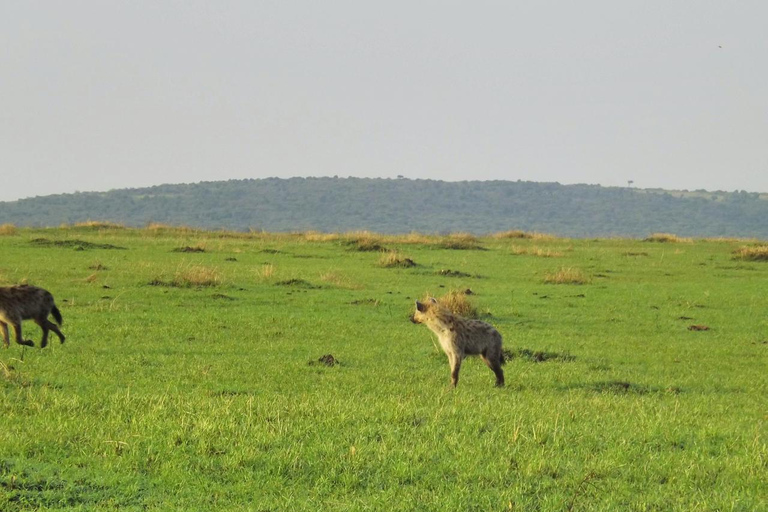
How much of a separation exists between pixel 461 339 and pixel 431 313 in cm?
66

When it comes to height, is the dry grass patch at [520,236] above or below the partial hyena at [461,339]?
above

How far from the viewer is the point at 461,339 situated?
531 inches

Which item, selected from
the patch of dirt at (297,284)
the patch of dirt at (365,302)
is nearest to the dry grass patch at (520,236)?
the patch of dirt at (297,284)

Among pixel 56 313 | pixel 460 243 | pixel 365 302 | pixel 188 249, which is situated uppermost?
pixel 460 243

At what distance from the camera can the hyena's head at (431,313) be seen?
541 inches

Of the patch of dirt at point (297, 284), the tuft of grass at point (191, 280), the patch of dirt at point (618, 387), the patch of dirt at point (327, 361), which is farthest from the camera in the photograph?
the patch of dirt at point (297, 284)

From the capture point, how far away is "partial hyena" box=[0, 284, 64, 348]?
49.2 ft

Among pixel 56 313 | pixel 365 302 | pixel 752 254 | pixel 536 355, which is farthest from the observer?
pixel 752 254

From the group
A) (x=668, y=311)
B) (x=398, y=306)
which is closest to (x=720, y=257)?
(x=668, y=311)

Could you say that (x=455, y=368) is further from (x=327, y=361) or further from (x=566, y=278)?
(x=566, y=278)

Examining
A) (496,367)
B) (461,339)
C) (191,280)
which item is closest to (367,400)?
(461,339)

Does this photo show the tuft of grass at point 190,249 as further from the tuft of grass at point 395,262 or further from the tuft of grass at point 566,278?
the tuft of grass at point 566,278

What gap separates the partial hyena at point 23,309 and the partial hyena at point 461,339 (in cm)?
637

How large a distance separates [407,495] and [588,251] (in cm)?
4007
